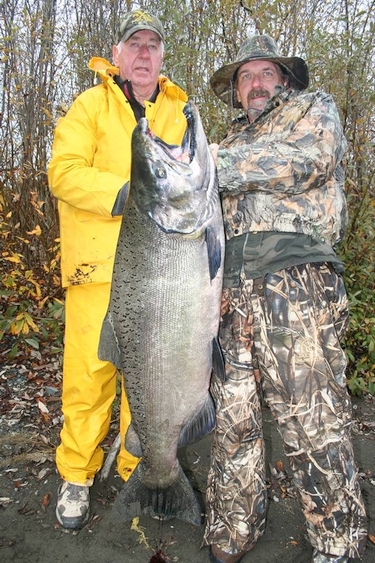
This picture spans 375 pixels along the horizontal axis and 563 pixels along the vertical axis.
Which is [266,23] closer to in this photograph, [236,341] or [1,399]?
[236,341]

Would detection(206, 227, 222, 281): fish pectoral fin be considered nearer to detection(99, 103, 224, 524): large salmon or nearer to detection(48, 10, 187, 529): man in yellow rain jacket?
detection(99, 103, 224, 524): large salmon

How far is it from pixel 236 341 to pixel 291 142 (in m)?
1.06

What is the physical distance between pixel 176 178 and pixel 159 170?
0.08 m

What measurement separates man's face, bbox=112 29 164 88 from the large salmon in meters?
1.16

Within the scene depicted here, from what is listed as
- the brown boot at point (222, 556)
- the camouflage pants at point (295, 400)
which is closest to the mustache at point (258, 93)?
the camouflage pants at point (295, 400)

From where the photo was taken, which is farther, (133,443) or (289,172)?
(133,443)

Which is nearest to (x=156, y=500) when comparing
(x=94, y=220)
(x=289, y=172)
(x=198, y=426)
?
(x=198, y=426)

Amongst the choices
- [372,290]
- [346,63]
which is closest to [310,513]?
[372,290]

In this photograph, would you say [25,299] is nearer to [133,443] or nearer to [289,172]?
[133,443]

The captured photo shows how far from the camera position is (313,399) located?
251cm

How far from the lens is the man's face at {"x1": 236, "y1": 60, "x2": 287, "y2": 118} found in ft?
9.75

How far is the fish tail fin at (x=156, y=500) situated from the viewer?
106 inches

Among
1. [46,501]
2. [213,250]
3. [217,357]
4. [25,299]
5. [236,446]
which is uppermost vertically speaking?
[213,250]

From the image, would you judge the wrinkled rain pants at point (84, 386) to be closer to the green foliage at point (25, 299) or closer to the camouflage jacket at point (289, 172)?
the camouflage jacket at point (289, 172)
